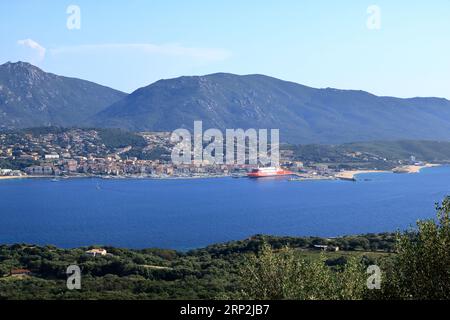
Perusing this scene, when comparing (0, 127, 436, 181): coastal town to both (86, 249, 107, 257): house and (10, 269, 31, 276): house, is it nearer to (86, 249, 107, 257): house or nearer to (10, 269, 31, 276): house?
(86, 249, 107, 257): house

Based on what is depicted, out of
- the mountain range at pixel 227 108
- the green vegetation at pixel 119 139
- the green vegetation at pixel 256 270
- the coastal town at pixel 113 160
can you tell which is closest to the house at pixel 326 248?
the green vegetation at pixel 256 270

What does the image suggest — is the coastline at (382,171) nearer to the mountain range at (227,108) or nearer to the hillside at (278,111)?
the hillside at (278,111)

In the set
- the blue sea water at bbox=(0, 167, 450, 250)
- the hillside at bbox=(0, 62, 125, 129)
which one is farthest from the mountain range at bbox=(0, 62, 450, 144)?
the blue sea water at bbox=(0, 167, 450, 250)

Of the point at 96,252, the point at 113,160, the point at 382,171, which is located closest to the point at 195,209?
the point at 96,252

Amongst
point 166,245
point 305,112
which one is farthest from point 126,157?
point 305,112

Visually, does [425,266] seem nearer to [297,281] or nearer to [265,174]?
[297,281]
